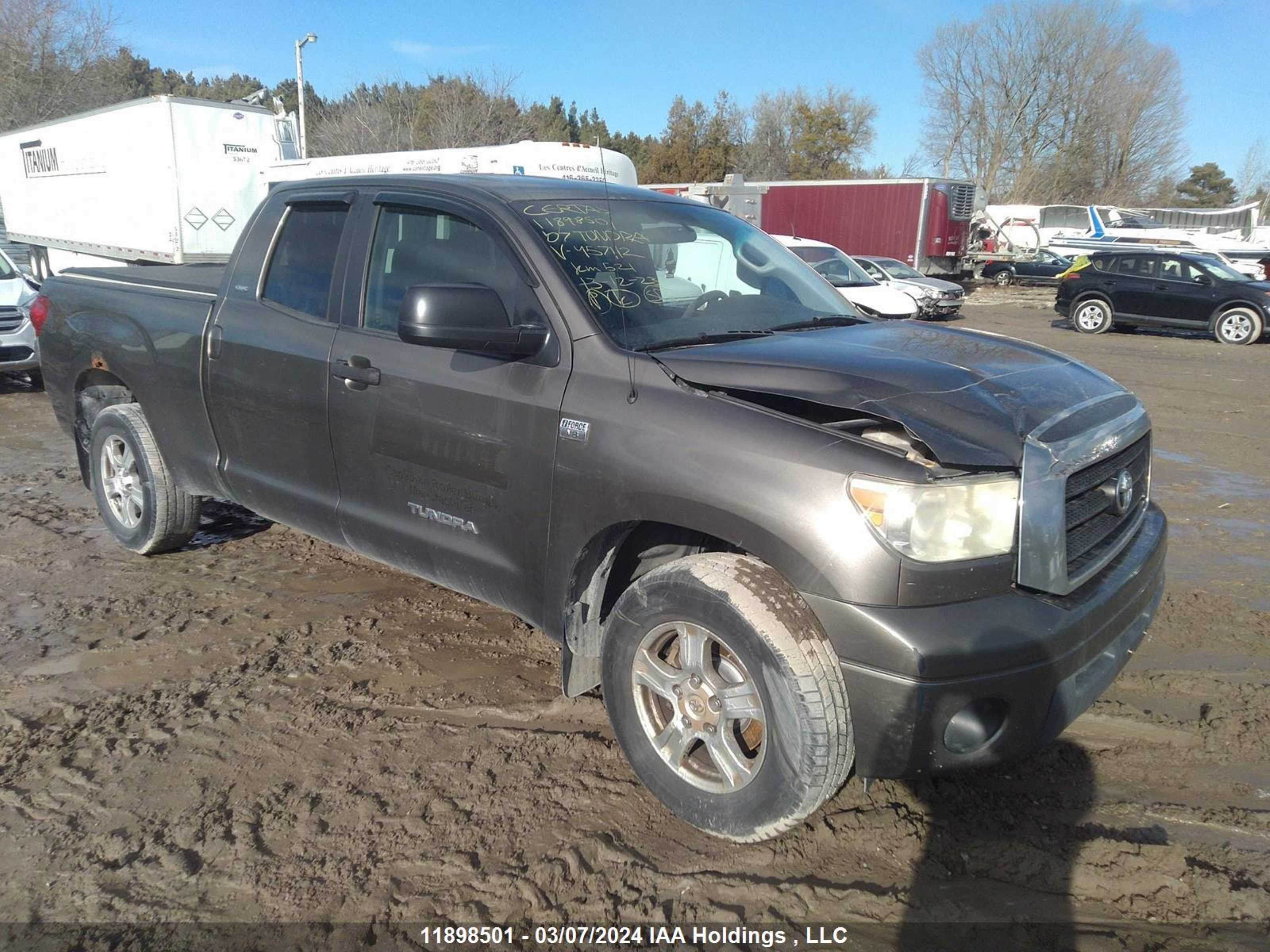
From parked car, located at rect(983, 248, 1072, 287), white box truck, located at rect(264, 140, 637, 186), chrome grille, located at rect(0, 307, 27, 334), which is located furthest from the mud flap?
parked car, located at rect(983, 248, 1072, 287)

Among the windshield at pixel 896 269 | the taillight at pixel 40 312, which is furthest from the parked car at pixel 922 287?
the taillight at pixel 40 312

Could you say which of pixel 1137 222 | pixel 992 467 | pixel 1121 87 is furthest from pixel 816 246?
pixel 1121 87

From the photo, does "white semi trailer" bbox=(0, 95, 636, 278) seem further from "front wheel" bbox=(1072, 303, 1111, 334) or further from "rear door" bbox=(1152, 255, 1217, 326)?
"rear door" bbox=(1152, 255, 1217, 326)

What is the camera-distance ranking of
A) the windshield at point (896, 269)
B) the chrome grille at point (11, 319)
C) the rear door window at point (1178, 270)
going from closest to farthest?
the chrome grille at point (11, 319)
the rear door window at point (1178, 270)
the windshield at point (896, 269)

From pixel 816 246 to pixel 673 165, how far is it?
33.5 metres

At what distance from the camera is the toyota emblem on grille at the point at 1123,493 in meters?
2.77

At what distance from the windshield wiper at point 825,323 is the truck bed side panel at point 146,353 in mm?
2677


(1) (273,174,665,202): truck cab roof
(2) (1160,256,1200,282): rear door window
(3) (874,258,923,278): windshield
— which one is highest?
(1) (273,174,665,202): truck cab roof

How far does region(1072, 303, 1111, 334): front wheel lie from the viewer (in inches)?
737

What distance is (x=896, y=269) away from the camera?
21938 mm

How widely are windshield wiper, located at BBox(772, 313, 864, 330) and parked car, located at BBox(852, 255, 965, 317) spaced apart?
1608cm

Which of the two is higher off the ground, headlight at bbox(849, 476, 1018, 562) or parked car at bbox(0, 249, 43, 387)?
headlight at bbox(849, 476, 1018, 562)

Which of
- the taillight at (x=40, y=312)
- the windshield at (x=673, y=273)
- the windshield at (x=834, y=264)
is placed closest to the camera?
the windshield at (x=673, y=273)

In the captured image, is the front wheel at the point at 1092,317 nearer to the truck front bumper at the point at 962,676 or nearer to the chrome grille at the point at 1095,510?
the chrome grille at the point at 1095,510
